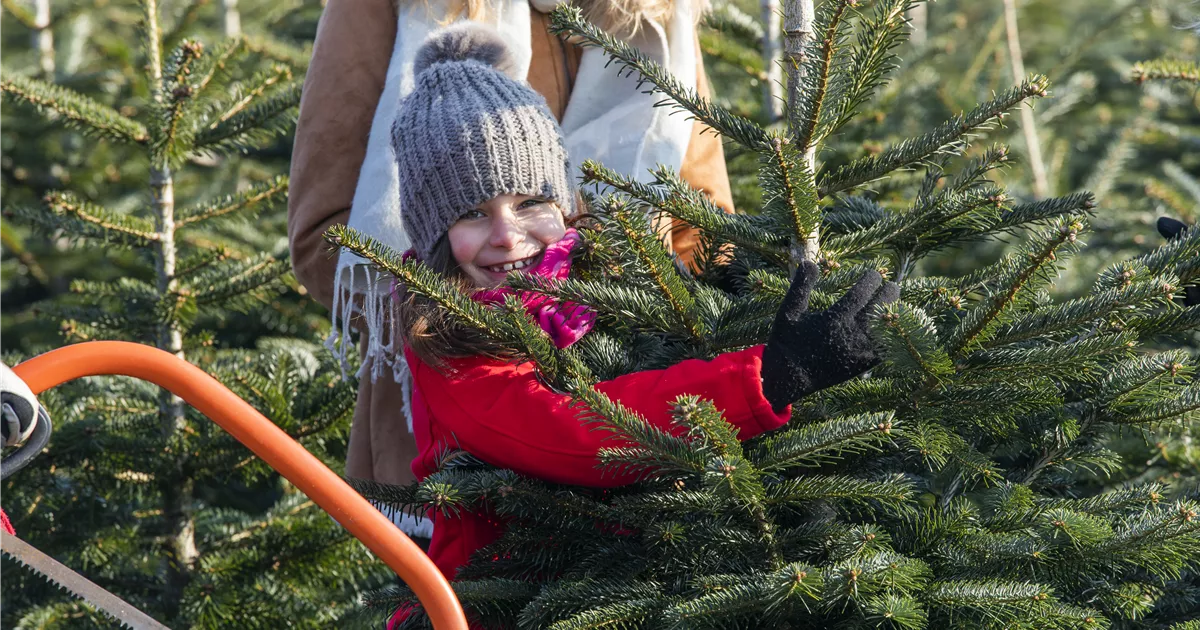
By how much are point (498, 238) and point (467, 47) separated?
505mm

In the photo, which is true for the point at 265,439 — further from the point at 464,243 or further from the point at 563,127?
the point at 563,127

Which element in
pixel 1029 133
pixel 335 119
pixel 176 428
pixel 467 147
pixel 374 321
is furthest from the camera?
pixel 1029 133

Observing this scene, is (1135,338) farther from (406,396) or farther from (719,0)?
(719,0)

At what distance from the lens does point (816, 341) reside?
163 cm

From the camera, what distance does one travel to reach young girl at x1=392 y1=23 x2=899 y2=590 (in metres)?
1.67

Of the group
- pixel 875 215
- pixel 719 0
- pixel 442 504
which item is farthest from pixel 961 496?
pixel 719 0

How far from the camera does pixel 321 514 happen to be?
3.32 m

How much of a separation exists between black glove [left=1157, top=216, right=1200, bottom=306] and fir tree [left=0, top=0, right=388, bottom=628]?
6.51 ft

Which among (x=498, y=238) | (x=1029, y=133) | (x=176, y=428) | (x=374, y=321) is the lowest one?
(x=1029, y=133)

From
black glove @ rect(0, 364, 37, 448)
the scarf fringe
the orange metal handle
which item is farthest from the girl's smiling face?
black glove @ rect(0, 364, 37, 448)

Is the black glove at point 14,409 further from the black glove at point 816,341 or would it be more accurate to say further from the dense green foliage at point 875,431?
the black glove at point 816,341

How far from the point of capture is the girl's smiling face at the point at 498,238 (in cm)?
219

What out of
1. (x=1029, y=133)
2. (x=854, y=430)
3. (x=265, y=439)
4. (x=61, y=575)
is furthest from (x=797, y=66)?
(x=1029, y=133)

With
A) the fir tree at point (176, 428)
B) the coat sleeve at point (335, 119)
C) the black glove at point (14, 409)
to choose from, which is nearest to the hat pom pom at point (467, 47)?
the coat sleeve at point (335, 119)
